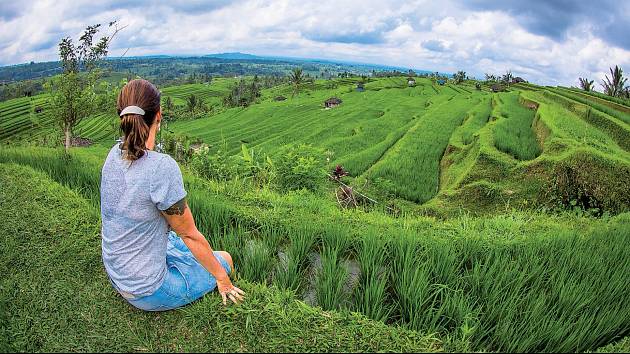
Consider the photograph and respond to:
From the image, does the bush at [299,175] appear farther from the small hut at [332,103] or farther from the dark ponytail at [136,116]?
the small hut at [332,103]

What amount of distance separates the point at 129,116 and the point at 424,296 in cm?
214

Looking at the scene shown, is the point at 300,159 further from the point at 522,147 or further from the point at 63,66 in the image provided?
the point at 522,147

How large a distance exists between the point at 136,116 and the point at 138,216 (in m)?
0.59

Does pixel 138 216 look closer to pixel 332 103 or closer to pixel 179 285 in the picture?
pixel 179 285

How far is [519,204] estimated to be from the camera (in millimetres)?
8453

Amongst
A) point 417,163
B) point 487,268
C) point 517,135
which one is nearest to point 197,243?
point 487,268

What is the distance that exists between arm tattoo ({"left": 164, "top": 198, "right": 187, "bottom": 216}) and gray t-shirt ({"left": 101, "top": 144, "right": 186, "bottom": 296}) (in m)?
0.03

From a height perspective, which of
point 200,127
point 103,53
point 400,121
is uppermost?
point 103,53

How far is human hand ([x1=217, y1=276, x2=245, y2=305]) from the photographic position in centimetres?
269

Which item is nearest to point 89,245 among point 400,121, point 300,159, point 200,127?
point 300,159

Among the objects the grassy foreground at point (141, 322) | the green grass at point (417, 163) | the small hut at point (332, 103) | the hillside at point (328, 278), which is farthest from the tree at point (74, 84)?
the small hut at point (332, 103)

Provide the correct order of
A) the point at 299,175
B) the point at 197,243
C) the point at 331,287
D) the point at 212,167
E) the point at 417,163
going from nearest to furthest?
the point at 197,243 < the point at 331,287 < the point at 299,175 < the point at 212,167 < the point at 417,163

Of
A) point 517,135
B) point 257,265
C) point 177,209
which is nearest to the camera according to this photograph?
point 177,209

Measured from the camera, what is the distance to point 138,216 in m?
2.46
